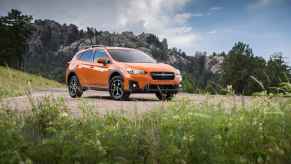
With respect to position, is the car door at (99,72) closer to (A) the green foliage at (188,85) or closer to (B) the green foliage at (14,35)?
(A) the green foliage at (188,85)

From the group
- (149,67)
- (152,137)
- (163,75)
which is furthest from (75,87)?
(152,137)

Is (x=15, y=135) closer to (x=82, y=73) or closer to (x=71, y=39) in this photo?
(x=82, y=73)

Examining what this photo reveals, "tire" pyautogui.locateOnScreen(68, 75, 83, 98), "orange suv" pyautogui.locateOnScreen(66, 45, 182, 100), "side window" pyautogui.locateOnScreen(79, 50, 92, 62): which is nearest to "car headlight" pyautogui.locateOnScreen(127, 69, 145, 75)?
"orange suv" pyautogui.locateOnScreen(66, 45, 182, 100)

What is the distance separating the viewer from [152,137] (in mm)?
5578

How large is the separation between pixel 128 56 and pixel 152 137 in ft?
36.1

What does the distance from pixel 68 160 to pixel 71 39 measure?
19457 cm

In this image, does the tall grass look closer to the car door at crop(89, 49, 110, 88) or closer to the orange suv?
the orange suv

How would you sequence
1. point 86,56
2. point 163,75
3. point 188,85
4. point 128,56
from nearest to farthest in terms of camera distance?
point 188,85 → point 163,75 → point 128,56 → point 86,56

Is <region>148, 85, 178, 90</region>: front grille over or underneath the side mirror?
underneath

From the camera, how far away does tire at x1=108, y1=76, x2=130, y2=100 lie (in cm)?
1536

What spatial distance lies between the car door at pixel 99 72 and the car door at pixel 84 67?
0.70 ft

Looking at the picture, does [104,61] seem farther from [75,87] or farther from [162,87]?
[75,87]

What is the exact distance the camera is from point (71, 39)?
7756 inches

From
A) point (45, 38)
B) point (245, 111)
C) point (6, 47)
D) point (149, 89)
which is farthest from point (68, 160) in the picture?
point (45, 38)
